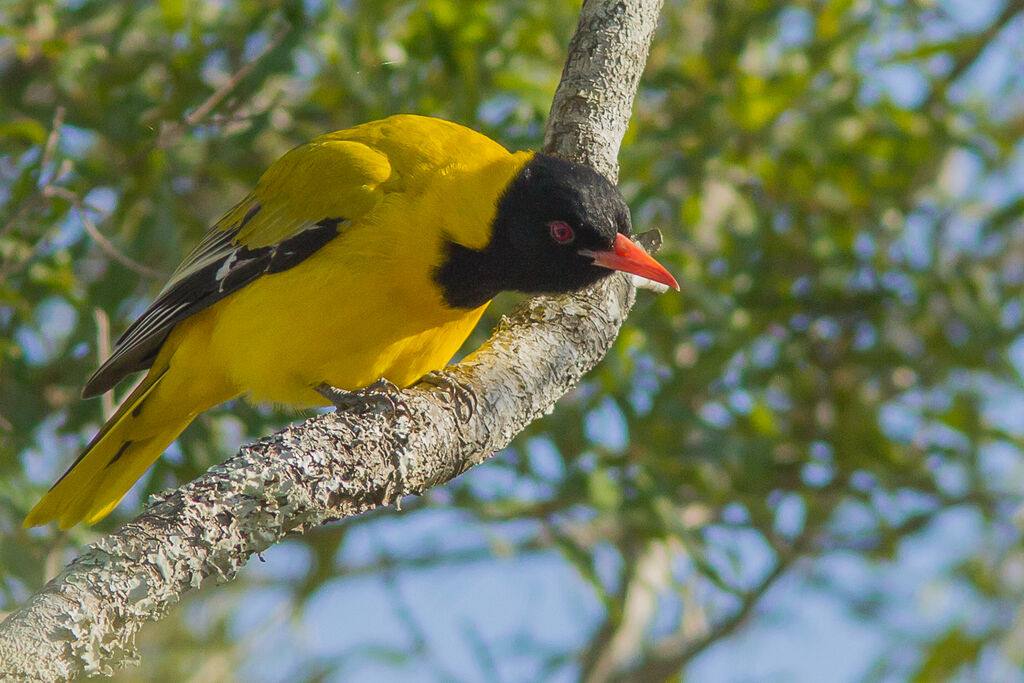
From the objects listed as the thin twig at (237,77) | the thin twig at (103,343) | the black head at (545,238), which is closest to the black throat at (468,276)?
the black head at (545,238)

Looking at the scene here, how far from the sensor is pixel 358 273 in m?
2.74

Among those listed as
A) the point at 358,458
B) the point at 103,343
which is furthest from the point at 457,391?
the point at 103,343

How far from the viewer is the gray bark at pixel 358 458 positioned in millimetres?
1370

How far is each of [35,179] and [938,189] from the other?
327 centimetres

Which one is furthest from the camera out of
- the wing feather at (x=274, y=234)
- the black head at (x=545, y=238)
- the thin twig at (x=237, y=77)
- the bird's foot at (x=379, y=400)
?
the thin twig at (x=237, y=77)

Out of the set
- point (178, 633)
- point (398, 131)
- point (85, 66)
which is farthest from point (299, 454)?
point (178, 633)

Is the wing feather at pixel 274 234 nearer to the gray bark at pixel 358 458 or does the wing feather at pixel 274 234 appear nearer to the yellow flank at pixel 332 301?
the yellow flank at pixel 332 301

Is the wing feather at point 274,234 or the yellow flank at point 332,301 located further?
the wing feather at point 274,234

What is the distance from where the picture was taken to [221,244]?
3250 millimetres

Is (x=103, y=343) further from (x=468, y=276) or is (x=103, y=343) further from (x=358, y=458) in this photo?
(x=358, y=458)

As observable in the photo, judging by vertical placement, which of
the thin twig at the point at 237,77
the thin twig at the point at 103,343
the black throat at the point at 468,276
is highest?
the thin twig at the point at 237,77

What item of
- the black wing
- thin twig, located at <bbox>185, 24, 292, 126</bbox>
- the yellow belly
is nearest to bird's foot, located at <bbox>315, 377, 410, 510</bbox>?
the yellow belly

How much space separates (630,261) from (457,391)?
2.11 feet

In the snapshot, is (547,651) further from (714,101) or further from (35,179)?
(35,179)
